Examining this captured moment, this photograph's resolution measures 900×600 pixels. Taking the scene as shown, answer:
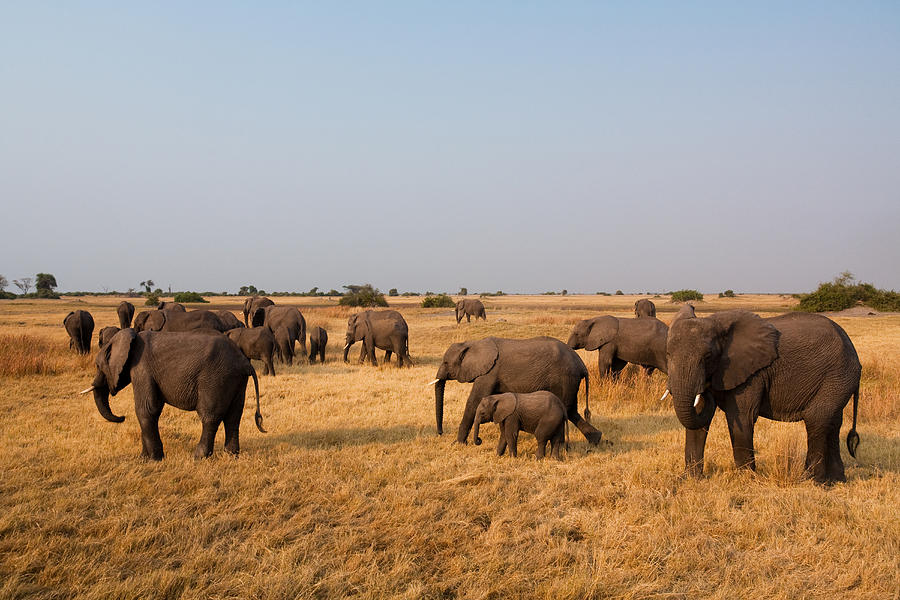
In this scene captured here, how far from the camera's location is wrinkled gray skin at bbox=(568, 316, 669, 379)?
44.1 ft

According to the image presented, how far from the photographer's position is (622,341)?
13.9 metres

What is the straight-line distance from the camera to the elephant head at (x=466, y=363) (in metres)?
8.77

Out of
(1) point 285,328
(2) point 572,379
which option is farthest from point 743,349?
(1) point 285,328

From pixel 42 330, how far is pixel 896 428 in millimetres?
34242

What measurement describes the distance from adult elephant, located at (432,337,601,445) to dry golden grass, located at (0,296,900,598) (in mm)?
543

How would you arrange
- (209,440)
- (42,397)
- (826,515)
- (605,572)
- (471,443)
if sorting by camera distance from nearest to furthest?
(605,572) < (826,515) < (209,440) < (471,443) < (42,397)

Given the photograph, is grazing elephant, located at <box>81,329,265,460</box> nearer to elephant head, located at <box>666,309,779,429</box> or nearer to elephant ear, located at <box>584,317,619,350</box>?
elephant head, located at <box>666,309,779,429</box>

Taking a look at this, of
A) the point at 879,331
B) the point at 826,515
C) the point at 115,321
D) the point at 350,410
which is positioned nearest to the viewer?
the point at 826,515

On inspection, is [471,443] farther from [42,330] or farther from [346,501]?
[42,330]

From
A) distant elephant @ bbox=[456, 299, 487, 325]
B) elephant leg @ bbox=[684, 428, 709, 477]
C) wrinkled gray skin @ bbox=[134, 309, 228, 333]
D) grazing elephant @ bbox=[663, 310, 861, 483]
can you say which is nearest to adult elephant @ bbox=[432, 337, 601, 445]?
elephant leg @ bbox=[684, 428, 709, 477]

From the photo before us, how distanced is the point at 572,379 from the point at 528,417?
1.23 metres

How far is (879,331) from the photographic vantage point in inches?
985

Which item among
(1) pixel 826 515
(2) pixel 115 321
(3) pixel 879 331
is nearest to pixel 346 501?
(1) pixel 826 515

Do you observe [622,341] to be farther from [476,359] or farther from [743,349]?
[743,349]
